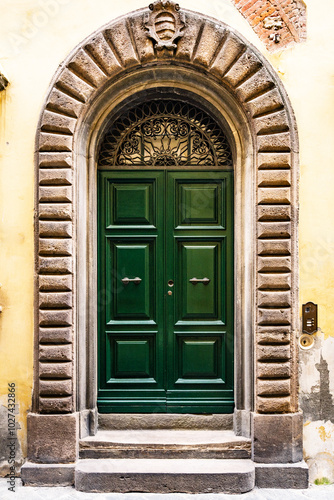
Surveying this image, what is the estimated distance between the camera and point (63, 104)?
432 centimetres

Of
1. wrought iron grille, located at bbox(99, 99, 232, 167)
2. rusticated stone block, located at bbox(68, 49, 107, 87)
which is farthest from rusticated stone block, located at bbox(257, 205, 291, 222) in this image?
rusticated stone block, located at bbox(68, 49, 107, 87)

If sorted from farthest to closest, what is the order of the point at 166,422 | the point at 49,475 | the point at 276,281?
the point at 166,422 < the point at 276,281 < the point at 49,475

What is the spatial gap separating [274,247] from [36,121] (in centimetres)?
270

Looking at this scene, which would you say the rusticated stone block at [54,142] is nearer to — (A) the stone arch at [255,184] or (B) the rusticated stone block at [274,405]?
(A) the stone arch at [255,184]

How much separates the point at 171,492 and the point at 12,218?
120 inches

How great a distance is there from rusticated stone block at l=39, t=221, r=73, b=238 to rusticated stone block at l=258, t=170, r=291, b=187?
1.98 metres

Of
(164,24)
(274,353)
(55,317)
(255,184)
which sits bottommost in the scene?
(274,353)

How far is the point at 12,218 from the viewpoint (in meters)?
4.43

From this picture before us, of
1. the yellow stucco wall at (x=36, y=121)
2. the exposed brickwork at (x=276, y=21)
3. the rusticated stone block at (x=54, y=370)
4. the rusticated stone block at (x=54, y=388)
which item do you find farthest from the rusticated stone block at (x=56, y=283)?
the exposed brickwork at (x=276, y=21)

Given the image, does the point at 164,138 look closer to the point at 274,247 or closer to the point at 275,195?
the point at 275,195

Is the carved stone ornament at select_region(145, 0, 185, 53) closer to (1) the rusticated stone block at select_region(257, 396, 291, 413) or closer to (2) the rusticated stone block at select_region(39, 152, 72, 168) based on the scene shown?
(2) the rusticated stone block at select_region(39, 152, 72, 168)

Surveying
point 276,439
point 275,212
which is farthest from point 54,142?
point 276,439

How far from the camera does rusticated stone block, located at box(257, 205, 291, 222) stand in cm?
430

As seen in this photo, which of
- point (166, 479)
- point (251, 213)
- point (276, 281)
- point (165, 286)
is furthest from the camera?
point (165, 286)
